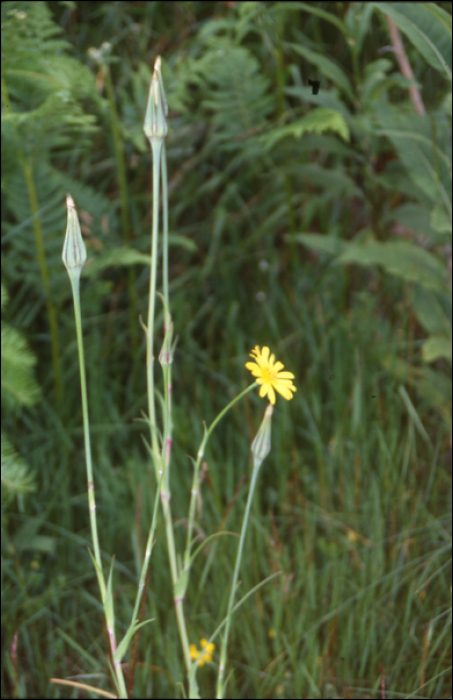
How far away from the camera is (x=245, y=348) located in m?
2.01

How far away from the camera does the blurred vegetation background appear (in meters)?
1.33

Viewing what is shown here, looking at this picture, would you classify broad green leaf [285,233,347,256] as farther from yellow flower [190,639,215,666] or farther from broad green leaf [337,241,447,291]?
yellow flower [190,639,215,666]

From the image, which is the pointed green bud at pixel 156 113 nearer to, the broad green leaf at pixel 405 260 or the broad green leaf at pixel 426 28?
the broad green leaf at pixel 426 28

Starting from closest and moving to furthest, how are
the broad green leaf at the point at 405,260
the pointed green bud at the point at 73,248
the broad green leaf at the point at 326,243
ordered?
the pointed green bud at the point at 73,248, the broad green leaf at the point at 405,260, the broad green leaf at the point at 326,243

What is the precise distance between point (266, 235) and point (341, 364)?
60 centimetres

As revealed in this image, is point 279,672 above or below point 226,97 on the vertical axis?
below

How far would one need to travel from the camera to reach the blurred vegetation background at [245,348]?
4.36 ft

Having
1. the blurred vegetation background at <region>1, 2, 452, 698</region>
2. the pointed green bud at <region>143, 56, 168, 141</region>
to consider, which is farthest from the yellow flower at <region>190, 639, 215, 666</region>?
the pointed green bud at <region>143, 56, 168, 141</region>

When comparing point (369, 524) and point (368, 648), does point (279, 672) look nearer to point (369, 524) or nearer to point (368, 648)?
point (368, 648)

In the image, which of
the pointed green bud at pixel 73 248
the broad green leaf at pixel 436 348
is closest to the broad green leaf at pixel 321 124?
the broad green leaf at pixel 436 348

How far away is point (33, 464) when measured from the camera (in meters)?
1.71

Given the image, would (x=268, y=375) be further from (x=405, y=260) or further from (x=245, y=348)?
(x=245, y=348)

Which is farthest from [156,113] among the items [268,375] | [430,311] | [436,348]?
[430,311]

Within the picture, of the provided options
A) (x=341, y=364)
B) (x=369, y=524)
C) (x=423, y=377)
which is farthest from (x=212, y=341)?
(x=369, y=524)
